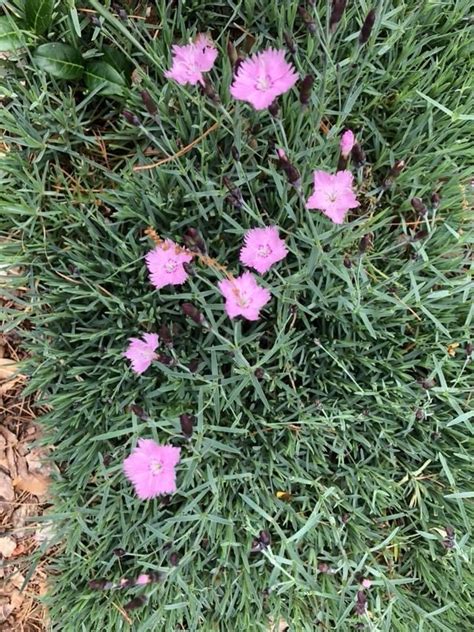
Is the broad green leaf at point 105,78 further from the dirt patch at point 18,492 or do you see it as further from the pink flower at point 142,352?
the dirt patch at point 18,492

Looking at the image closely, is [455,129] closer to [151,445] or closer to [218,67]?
[218,67]

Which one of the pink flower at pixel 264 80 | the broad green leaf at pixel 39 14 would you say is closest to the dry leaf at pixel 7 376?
the broad green leaf at pixel 39 14

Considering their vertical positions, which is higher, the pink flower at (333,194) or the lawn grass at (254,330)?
the pink flower at (333,194)

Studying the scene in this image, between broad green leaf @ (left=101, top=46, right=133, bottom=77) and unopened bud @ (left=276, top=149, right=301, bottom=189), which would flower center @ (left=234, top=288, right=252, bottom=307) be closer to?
unopened bud @ (left=276, top=149, right=301, bottom=189)

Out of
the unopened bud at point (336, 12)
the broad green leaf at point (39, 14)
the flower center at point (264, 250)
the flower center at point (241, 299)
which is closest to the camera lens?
the unopened bud at point (336, 12)

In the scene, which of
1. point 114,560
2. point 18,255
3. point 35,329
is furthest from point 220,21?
point 114,560

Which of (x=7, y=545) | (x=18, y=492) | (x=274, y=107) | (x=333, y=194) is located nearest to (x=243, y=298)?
(x=333, y=194)

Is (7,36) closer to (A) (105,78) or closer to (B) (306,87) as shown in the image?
(A) (105,78)
